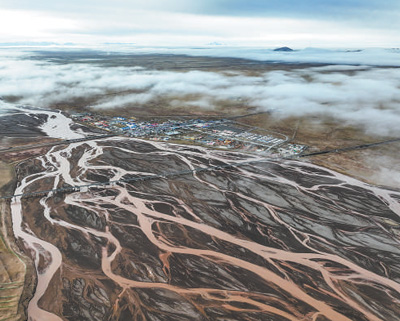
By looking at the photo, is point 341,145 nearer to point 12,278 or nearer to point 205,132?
point 205,132

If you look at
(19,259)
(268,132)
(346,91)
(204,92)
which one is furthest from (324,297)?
(346,91)

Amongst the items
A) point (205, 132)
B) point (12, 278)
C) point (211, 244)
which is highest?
point (205, 132)

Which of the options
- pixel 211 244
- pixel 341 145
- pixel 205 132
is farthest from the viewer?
pixel 205 132

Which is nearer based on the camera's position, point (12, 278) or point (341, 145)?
point (12, 278)

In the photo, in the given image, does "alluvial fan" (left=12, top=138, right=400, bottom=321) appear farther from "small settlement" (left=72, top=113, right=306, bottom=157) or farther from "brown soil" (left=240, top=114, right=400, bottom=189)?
"small settlement" (left=72, top=113, right=306, bottom=157)

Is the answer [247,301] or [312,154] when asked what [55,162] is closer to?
[247,301]

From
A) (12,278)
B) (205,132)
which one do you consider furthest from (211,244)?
(205,132)

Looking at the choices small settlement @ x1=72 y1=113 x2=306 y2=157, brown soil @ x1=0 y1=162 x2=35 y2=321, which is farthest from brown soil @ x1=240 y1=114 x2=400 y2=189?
brown soil @ x1=0 y1=162 x2=35 y2=321

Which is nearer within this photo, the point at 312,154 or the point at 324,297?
the point at 324,297
